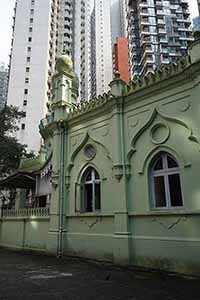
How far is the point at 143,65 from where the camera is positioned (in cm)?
5212

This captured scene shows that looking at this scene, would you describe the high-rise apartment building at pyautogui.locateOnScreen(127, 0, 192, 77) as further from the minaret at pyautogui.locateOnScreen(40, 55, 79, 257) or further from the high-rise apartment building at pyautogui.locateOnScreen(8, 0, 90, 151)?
the minaret at pyautogui.locateOnScreen(40, 55, 79, 257)

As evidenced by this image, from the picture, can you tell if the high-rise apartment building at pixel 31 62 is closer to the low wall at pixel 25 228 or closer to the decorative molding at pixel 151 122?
the low wall at pixel 25 228

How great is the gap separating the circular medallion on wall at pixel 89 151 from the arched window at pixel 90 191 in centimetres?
52

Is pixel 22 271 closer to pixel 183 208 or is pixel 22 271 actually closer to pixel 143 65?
pixel 183 208

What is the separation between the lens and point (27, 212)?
478 inches

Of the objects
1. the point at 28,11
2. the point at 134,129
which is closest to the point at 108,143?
the point at 134,129

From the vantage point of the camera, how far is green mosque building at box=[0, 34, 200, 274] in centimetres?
698

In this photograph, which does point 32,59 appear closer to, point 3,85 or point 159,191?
point 3,85

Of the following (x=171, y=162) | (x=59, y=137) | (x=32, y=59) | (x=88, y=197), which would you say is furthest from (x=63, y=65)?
(x=32, y=59)

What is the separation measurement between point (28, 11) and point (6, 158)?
4456 cm

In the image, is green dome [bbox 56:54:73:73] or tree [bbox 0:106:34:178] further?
tree [bbox 0:106:34:178]

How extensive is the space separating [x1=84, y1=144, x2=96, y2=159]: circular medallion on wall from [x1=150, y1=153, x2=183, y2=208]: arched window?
9.19 ft

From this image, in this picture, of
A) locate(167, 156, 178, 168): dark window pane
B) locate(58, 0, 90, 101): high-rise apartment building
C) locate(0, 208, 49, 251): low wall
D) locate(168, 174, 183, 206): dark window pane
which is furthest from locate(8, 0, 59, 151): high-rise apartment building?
locate(168, 174, 183, 206): dark window pane

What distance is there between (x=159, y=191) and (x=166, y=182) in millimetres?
389
